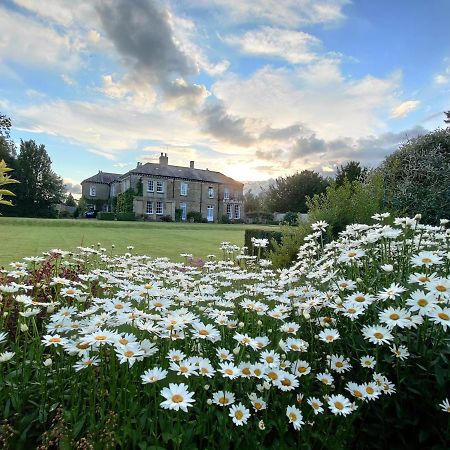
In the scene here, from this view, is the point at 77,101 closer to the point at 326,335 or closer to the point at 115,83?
the point at 115,83

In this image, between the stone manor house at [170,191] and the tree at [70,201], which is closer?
the stone manor house at [170,191]

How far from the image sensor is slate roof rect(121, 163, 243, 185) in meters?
42.3

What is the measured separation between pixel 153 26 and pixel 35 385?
8.54 metres

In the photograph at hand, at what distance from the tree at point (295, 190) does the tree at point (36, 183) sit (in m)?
33.4

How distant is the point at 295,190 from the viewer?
5284 centimetres

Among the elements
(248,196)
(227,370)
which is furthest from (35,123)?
(248,196)

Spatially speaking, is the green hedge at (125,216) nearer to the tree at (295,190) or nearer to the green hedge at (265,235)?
the tree at (295,190)

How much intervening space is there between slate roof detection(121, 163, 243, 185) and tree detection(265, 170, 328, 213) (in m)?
8.73

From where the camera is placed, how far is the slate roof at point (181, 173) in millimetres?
42350

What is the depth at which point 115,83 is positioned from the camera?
32.4 ft

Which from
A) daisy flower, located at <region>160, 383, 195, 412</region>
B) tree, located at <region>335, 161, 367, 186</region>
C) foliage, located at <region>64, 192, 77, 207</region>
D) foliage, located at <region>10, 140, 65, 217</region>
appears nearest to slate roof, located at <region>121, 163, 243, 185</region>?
Result: foliage, located at <region>10, 140, 65, 217</region>

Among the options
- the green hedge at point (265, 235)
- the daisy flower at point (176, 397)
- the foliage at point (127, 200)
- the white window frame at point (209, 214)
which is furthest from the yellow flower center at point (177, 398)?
the white window frame at point (209, 214)

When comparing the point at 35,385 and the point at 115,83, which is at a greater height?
the point at 115,83

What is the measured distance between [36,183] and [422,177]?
1874 inches
